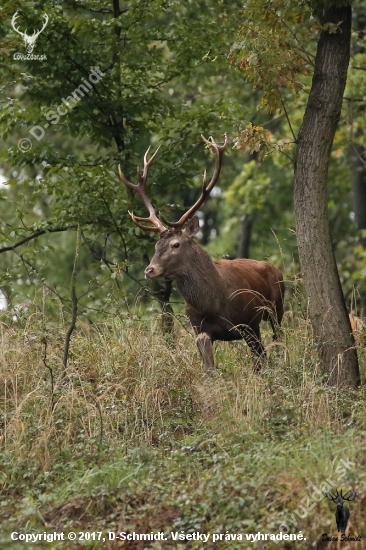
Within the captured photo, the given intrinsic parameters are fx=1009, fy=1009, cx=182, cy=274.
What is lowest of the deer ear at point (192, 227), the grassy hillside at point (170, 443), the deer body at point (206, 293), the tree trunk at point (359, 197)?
the grassy hillside at point (170, 443)

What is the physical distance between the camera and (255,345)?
10906 mm

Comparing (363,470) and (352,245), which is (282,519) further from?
(352,245)

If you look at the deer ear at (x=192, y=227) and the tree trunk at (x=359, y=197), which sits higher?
the tree trunk at (x=359, y=197)

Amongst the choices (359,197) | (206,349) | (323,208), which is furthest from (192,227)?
(359,197)

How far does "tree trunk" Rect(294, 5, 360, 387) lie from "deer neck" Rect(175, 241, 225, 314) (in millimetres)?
1114

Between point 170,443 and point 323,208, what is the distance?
9.29 feet

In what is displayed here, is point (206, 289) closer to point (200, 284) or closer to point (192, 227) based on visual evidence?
point (200, 284)

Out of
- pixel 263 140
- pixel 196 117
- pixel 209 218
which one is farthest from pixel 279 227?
pixel 263 140

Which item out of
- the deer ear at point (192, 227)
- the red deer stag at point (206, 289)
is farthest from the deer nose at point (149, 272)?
the deer ear at point (192, 227)

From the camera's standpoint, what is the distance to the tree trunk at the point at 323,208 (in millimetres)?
9750

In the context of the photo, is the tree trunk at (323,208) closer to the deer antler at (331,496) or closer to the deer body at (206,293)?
the deer body at (206,293)

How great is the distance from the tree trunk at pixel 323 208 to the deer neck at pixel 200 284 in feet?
3.65

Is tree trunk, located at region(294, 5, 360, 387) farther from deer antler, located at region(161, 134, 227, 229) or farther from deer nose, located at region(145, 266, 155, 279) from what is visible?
deer nose, located at region(145, 266, 155, 279)

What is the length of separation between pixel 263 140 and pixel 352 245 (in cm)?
1358
